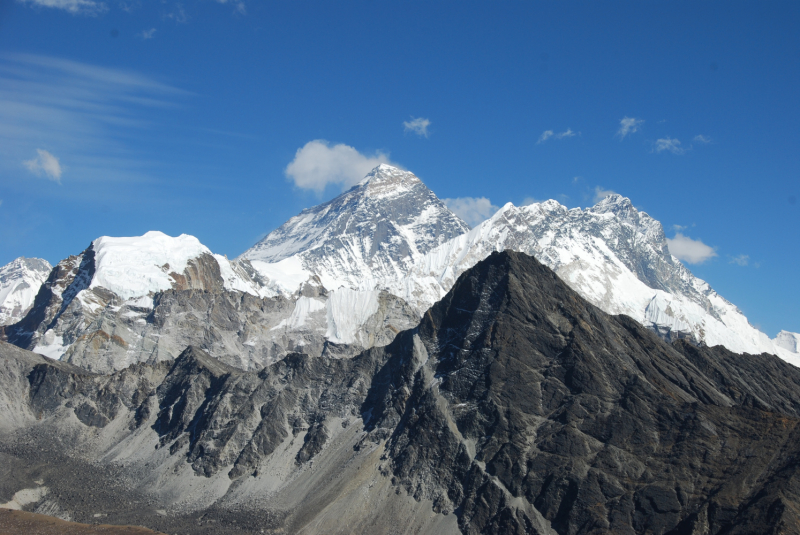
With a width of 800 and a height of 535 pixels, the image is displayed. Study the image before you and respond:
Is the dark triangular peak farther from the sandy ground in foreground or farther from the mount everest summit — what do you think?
the sandy ground in foreground

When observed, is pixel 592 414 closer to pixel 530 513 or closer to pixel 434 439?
pixel 530 513

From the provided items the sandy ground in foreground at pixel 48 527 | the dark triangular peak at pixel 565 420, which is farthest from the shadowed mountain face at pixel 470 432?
the sandy ground in foreground at pixel 48 527

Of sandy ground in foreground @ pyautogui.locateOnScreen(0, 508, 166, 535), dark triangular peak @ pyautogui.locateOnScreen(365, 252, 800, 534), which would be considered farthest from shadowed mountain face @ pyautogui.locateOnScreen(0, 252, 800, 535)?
sandy ground in foreground @ pyautogui.locateOnScreen(0, 508, 166, 535)

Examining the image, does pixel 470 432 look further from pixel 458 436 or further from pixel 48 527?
pixel 48 527

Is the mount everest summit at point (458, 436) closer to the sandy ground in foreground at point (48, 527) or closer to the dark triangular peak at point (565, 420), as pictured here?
the dark triangular peak at point (565, 420)

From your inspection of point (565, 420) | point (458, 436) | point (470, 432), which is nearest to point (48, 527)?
point (458, 436)

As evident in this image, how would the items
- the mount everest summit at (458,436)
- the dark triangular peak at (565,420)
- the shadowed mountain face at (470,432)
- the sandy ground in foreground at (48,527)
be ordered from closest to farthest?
the dark triangular peak at (565,420) < the shadowed mountain face at (470,432) < the mount everest summit at (458,436) < the sandy ground in foreground at (48,527)
